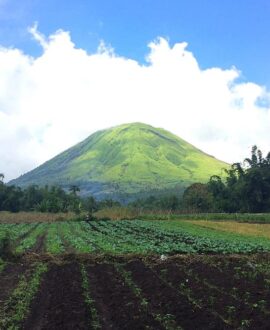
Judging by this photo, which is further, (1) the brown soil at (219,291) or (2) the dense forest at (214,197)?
(2) the dense forest at (214,197)

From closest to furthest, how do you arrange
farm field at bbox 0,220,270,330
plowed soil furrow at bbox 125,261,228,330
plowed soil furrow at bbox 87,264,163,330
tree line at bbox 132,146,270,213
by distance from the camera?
plowed soil furrow at bbox 125,261,228,330, plowed soil furrow at bbox 87,264,163,330, farm field at bbox 0,220,270,330, tree line at bbox 132,146,270,213

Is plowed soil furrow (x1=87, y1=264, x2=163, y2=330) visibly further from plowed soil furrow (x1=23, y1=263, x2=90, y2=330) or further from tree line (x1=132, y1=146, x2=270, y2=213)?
tree line (x1=132, y1=146, x2=270, y2=213)

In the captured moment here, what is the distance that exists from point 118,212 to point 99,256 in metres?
53.7

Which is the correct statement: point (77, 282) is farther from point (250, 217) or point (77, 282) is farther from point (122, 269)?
point (250, 217)

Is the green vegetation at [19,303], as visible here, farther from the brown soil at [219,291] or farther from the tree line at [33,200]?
the tree line at [33,200]

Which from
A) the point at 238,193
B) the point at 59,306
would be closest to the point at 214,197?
the point at 238,193

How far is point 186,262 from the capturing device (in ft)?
78.7

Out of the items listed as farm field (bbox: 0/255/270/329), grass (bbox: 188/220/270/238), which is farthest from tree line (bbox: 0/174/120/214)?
farm field (bbox: 0/255/270/329)

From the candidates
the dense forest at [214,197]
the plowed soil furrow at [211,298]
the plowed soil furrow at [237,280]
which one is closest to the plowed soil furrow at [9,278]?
the plowed soil furrow at [211,298]

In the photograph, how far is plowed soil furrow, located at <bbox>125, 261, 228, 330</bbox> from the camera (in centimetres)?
1134

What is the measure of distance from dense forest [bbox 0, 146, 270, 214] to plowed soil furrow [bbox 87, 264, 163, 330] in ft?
225

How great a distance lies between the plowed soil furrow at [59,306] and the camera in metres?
11.8

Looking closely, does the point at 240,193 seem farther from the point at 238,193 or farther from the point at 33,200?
the point at 33,200

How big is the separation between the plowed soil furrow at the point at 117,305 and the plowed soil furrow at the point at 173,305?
54cm
